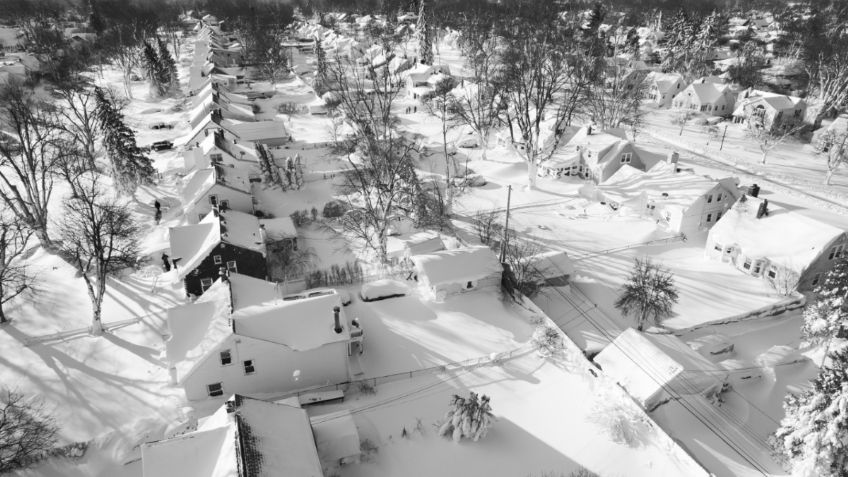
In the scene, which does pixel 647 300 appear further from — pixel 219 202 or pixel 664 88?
pixel 664 88

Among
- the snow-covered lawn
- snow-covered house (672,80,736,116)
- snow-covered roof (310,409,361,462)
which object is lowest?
the snow-covered lawn

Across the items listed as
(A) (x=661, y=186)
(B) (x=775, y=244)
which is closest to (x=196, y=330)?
(B) (x=775, y=244)

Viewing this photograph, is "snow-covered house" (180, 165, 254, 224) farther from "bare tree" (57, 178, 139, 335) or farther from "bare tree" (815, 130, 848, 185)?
"bare tree" (815, 130, 848, 185)

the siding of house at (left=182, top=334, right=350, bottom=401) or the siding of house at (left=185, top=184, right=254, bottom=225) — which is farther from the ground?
the siding of house at (left=185, top=184, right=254, bottom=225)

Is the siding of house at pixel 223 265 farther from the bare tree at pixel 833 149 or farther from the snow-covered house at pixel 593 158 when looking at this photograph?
the bare tree at pixel 833 149

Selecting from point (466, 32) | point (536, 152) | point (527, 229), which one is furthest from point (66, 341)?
point (466, 32)

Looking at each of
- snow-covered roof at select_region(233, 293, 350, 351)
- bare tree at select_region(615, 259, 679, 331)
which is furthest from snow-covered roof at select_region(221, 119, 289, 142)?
bare tree at select_region(615, 259, 679, 331)

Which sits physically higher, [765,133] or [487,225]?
[765,133]
